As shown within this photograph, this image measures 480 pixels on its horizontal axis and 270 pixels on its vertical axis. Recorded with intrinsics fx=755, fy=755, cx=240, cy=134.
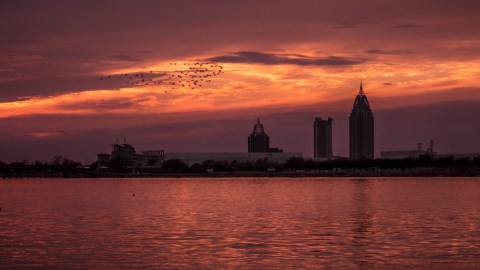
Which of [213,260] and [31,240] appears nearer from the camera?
[213,260]

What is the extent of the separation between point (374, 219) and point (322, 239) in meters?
17.6

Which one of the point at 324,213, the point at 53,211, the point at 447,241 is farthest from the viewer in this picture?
the point at 53,211

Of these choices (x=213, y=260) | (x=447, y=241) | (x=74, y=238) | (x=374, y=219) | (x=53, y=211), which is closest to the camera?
(x=213, y=260)

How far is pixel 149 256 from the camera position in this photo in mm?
40781

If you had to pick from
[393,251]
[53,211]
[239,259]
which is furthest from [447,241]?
[53,211]

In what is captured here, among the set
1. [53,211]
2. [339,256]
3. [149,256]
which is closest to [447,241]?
[339,256]

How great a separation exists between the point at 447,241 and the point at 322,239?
7723 mm

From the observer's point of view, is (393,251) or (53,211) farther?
(53,211)

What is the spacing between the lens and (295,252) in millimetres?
41688

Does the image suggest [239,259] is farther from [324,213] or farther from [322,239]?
[324,213]

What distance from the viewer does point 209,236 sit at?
50.3m

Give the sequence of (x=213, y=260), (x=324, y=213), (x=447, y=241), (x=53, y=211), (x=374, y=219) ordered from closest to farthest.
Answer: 1. (x=213, y=260)
2. (x=447, y=241)
3. (x=374, y=219)
4. (x=324, y=213)
5. (x=53, y=211)

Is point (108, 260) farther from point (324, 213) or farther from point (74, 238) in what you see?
point (324, 213)

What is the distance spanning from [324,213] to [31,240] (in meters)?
31.8
